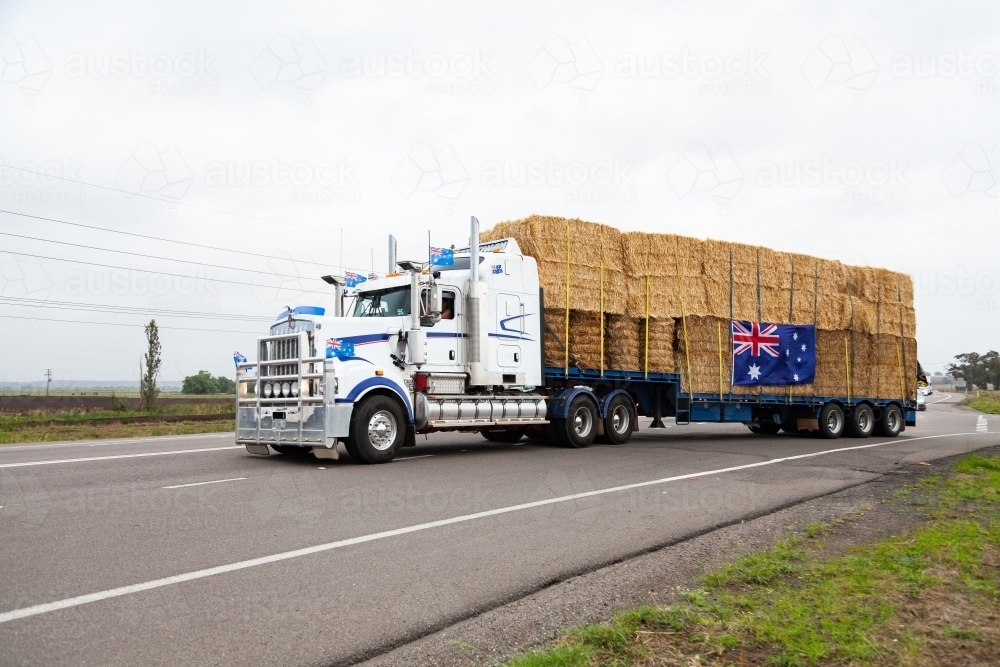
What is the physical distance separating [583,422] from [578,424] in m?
0.16

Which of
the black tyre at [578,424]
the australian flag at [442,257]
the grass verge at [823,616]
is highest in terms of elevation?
the australian flag at [442,257]

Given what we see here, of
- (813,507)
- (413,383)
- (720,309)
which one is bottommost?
(813,507)

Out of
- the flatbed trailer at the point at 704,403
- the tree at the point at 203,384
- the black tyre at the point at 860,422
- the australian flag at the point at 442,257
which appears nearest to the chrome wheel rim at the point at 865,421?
the black tyre at the point at 860,422

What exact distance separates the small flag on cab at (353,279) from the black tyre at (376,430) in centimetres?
335

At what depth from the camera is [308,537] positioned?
22.3 ft

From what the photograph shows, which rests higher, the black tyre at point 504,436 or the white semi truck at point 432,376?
the white semi truck at point 432,376

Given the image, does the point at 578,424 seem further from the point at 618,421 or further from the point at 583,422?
the point at 618,421

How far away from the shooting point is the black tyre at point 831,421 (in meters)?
19.9

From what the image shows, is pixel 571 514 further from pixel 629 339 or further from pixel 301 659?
pixel 629 339

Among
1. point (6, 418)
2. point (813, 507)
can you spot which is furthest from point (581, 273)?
point (6, 418)

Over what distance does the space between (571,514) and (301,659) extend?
439cm

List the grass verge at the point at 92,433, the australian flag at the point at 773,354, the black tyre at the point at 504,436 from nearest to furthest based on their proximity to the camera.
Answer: the black tyre at the point at 504,436 → the australian flag at the point at 773,354 → the grass verge at the point at 92,433

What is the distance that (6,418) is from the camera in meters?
28.8

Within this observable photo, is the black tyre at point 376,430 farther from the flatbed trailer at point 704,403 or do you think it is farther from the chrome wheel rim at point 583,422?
the chrome wheel rim at point 583,422
